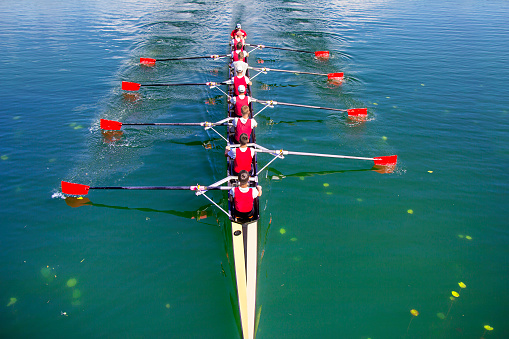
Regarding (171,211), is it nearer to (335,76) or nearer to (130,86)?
(130,86)

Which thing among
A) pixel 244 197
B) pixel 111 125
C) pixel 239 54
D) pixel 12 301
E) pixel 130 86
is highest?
pixel 239 54

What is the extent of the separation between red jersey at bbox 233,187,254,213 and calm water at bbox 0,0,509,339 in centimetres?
114

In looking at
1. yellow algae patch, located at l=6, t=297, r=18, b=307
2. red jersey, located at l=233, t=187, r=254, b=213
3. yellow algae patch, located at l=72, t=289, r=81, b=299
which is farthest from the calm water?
red jersey, located at l=233, t=187, r=254, b=213

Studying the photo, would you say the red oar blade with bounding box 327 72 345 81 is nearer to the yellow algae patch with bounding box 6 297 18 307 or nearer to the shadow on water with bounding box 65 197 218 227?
the shadow on water with bounding box 65 197 218 227

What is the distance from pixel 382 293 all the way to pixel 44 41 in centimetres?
2606

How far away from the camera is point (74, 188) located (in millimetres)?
9461

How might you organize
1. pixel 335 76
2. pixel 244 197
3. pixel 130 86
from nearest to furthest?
pixel 244 197, pixel 130 86, pixel 335 76

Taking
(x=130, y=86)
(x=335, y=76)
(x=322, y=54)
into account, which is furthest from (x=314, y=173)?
(x=322, y=54)

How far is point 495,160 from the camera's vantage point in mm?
11422

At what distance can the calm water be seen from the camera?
275 inches

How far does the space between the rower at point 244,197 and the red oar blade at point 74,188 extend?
181 inches

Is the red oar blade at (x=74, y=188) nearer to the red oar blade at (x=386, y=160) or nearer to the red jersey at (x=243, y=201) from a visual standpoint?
the red jersey at (x=243, y=201)

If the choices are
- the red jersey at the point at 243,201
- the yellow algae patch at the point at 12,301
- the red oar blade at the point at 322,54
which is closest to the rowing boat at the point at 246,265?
the red jersey at the point at 243,201

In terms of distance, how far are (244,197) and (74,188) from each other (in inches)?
216
